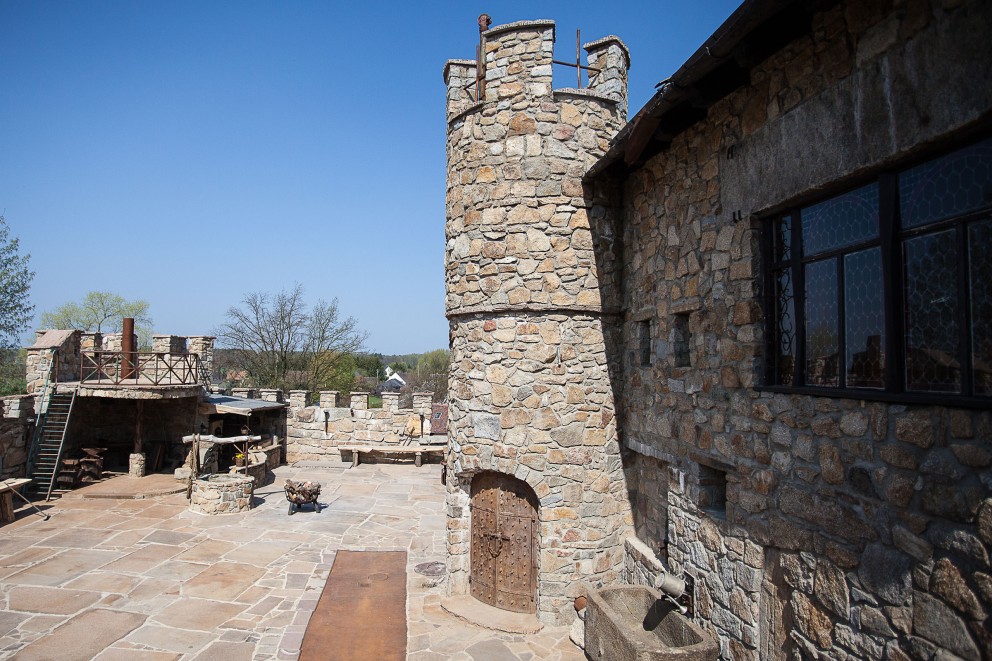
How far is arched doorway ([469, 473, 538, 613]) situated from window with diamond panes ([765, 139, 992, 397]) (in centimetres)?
405

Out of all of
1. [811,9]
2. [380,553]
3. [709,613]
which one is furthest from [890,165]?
[380,553]

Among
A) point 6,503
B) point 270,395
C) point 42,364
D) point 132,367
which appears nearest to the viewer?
point 6,503

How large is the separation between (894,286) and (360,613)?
7.53m

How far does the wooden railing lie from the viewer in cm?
1535

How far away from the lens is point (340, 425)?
1927 centimetres

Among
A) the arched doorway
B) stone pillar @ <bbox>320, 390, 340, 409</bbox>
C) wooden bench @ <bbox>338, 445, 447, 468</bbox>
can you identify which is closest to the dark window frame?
the arched doorway

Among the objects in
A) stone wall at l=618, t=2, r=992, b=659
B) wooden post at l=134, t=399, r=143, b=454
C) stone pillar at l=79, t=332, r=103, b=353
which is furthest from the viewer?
stone pillar at l=79, t=332, r=103, b=353

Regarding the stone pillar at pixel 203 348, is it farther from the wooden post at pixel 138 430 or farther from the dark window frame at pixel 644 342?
the dark window frame at pixel 644 342

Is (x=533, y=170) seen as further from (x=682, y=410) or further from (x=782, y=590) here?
(x=782, y=590)

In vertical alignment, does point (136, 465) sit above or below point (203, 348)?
below

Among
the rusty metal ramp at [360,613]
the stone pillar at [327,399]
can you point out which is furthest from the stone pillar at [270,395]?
the rusty metal ramp at [360,613]

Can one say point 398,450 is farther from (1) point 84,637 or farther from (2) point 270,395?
(1) point 84,637

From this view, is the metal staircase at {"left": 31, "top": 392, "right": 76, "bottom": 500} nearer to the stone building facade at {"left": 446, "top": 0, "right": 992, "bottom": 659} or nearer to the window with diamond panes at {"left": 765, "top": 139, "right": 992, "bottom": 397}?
the stone building facade at {"left": 446, "top": 0, "right": 992, "bottom": 659}

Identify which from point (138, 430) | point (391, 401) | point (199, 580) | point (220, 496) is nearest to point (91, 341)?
point (138, 430)
